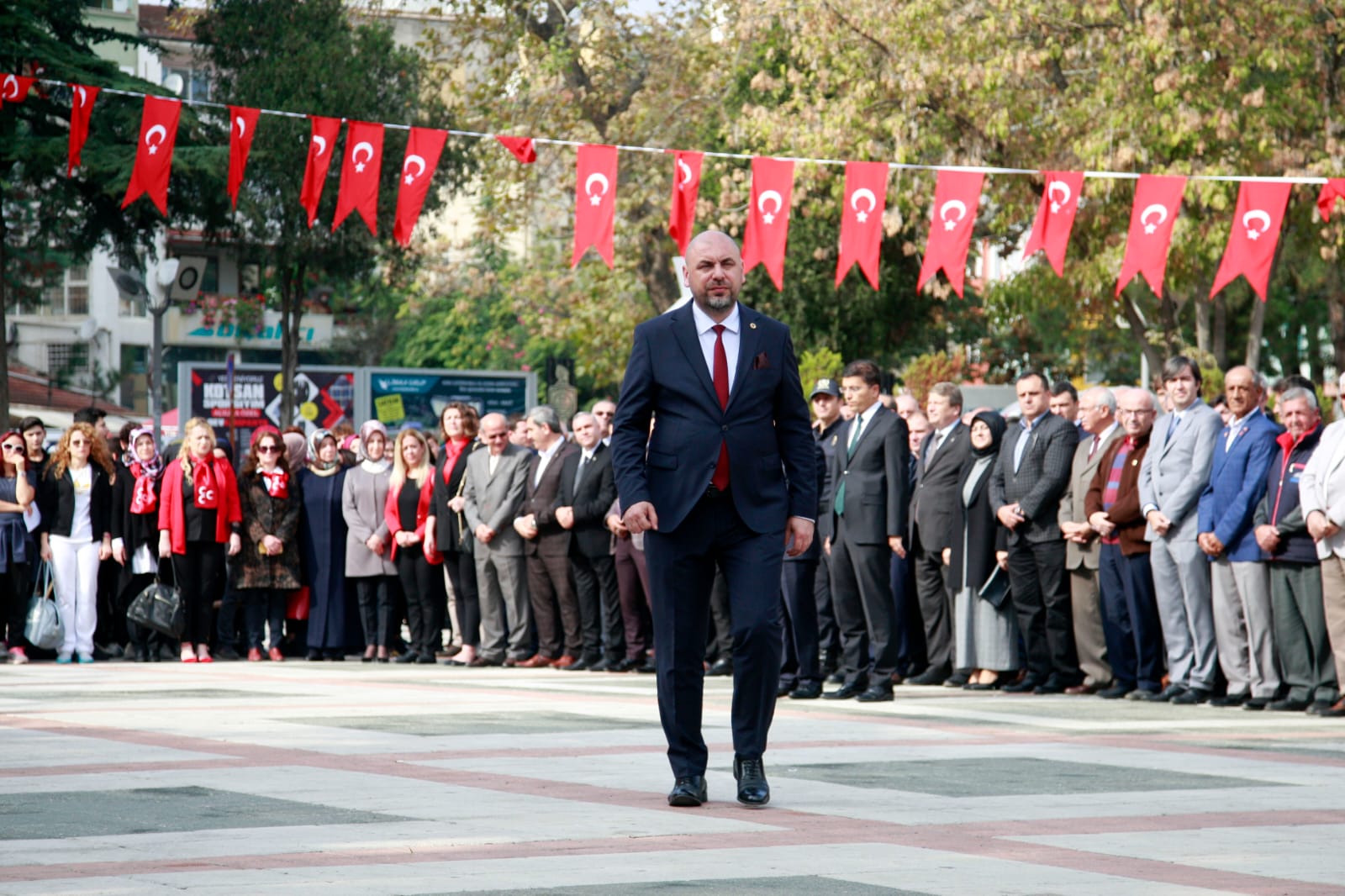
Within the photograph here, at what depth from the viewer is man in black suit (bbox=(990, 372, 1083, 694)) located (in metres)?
13.9

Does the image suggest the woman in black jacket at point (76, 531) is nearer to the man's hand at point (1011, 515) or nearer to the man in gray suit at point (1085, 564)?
the man's hand at point (1011, 515)

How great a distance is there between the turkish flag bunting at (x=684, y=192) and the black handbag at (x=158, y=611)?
18.0 feet

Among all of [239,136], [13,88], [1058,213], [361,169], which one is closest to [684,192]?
[361,169]

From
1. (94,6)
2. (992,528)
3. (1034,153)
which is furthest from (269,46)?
(992,528)

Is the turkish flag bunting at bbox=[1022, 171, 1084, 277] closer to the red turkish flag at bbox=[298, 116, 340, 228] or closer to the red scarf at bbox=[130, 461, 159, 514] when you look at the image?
the red turkish flag at bbox=[298, 116, 340, 228]

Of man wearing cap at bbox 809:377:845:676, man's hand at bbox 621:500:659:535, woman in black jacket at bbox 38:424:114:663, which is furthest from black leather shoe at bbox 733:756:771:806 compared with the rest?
woman in black jacket at bbox 38:424:114:663

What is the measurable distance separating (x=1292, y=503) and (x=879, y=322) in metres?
29.5

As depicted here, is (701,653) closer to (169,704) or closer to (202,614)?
(169,704)

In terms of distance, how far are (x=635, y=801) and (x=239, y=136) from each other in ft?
42.9

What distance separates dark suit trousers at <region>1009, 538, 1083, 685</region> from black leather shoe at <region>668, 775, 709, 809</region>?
695 cm

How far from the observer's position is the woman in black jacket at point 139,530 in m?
17.1

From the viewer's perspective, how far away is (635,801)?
7418 millimetres

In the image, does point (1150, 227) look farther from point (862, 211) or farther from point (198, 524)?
point (198, 524)

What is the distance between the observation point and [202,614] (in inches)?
679
